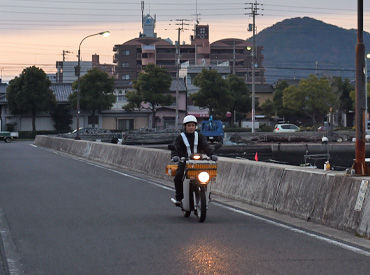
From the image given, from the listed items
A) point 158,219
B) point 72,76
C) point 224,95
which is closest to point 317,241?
point 158,219

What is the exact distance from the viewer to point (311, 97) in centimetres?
10638

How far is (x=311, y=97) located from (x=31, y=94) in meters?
36.8

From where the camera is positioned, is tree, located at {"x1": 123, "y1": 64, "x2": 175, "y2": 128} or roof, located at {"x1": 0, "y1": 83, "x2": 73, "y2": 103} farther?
roof, located at {"x1": 0, "y1": 83, "x2": 73, "y2": 103}

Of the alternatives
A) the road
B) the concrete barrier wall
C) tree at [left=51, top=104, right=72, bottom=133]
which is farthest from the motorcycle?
tree at [left=51, top=104, right=72, bottom=133]

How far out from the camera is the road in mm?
8811

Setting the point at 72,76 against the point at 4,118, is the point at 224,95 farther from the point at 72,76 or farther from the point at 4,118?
the point at 72,76

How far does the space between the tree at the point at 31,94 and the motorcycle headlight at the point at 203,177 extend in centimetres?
8980

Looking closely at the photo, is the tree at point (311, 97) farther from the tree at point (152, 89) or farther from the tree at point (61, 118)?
the tree at point (61, 118)

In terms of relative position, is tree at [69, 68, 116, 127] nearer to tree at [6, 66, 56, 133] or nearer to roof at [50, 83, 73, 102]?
tree at [6, 66, 56, 133]

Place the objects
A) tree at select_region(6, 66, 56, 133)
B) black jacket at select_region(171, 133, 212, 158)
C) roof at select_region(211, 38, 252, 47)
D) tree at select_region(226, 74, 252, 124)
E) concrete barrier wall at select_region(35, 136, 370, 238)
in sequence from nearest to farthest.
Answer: concrete barrier wall at select_region(35, 136, 370, 238) < black jacket at select_region(171, 133, 212, 158) < tree at select_region(6, 66, 56, 133) < tree at select_region(226, 74, 252, 124) < roof at select_region(211, 38, 252, 47)

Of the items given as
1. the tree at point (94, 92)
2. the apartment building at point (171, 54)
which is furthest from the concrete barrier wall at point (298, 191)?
the apartment building at point (171, 54)

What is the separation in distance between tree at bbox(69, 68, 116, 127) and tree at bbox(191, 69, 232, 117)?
11070 mm

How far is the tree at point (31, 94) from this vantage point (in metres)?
101

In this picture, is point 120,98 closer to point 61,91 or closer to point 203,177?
point 61,91
